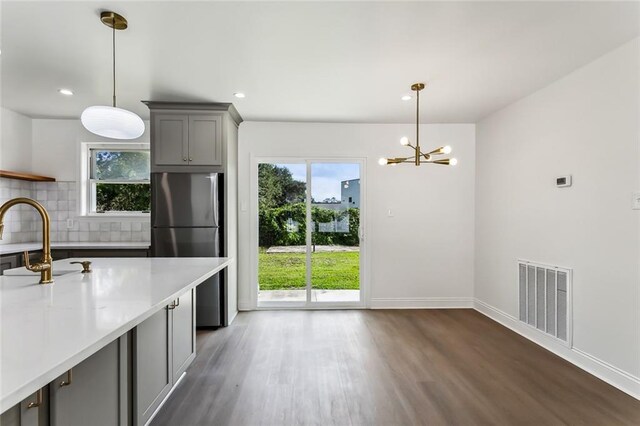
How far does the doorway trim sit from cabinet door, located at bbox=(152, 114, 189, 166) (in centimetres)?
93

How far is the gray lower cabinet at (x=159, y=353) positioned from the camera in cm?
156

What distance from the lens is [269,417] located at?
6.51 ft

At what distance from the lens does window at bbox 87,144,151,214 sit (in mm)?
4168

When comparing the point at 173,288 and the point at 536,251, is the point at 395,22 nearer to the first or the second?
the point at 173,288

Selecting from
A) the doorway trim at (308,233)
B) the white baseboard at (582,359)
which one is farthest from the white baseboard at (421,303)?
the white baseboard at (582,359)

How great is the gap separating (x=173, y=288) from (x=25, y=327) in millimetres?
554

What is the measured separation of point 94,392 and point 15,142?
4.20 m

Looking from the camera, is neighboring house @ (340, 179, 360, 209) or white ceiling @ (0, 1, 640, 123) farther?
neighboring house @ (340, 179, 360, 209)

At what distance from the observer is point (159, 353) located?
1.80 meters

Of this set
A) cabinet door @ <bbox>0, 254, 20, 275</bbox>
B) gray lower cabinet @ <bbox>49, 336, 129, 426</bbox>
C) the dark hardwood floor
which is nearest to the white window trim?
cabinet door @ <bbox>0, 254, 20, 275</bbox>

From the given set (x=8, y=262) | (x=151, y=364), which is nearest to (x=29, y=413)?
(x=151, y=364)

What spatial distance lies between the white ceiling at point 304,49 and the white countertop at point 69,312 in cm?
161

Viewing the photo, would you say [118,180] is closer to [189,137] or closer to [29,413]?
[189,137]

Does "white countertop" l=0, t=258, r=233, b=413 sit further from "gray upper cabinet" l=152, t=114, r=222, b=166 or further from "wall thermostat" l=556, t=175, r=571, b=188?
"wall thermostat" l=556, t=175, r=571, b=188
